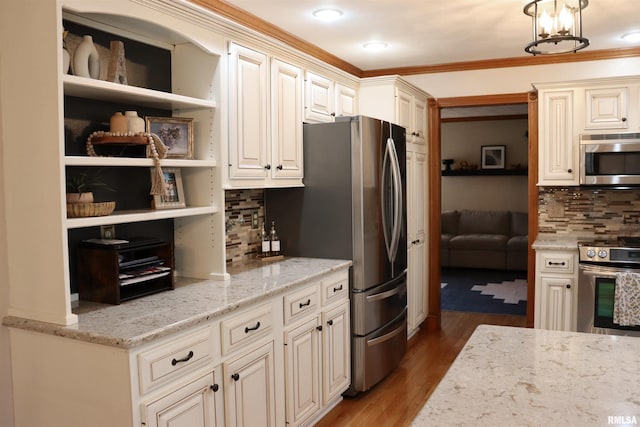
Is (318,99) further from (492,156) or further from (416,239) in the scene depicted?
(492,156)

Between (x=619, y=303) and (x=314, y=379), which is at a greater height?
(x=619, y=303)

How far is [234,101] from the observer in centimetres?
286

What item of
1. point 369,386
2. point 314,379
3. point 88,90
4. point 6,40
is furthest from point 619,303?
point 6,40

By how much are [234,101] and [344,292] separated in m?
1.33

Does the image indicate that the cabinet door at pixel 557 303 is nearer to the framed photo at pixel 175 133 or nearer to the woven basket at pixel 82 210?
the framed photo at pixel 175 133

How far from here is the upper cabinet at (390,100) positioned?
4228 millimetres

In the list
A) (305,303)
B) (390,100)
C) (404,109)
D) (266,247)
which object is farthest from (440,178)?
(305,303)

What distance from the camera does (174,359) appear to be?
6.58 feet

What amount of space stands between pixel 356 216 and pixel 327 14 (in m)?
1.23

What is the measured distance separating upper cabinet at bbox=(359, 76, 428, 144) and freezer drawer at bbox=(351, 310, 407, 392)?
4.94 feet

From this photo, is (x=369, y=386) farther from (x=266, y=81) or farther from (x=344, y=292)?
(x=266, y=81)

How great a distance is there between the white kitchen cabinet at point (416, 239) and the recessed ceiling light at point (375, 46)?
0.81 meters

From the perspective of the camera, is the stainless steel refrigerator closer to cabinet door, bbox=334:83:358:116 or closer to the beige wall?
cabinet door, bbox=334:83:358:116

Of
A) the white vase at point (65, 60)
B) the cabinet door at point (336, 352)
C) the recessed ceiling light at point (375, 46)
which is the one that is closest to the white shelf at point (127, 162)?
the white vase at point (65, 60)
